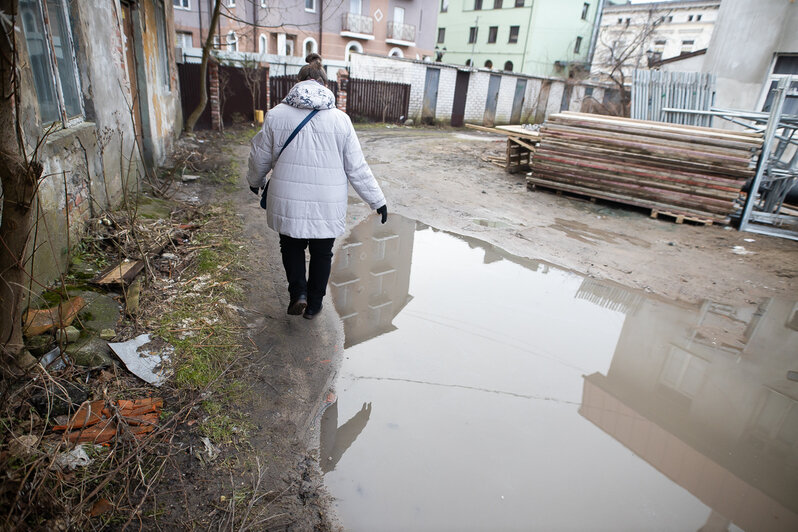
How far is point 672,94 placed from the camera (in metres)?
9.16

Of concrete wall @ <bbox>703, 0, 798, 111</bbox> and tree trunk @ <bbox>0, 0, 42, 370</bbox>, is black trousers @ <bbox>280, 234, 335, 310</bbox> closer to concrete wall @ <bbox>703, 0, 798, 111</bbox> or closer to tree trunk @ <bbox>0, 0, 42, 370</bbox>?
tree trunk @ <bbox>0, 0, 42, 370</bbox>

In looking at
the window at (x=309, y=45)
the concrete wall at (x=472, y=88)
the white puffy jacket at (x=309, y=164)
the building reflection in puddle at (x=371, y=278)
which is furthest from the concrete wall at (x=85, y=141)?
the window at (x=309, y=45)

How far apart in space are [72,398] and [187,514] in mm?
913

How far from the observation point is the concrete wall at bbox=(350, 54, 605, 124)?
1838cm

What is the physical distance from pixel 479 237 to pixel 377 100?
14.1 metres

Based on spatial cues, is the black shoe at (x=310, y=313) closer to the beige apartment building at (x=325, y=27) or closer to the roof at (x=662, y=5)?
the beige apartment building at (x=325, y=27)

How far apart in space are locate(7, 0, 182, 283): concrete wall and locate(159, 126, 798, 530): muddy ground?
133 centimetres

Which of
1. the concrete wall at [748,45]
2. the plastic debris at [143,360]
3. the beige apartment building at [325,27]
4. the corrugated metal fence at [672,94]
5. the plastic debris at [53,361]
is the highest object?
the beige apartment building at [325,27]

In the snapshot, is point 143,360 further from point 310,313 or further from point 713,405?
point 713,405

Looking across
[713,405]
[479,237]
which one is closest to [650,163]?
[479,237]

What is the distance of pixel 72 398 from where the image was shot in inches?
89.1

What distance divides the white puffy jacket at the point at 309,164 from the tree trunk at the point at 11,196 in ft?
4.14

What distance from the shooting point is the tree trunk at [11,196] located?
1.70 metres

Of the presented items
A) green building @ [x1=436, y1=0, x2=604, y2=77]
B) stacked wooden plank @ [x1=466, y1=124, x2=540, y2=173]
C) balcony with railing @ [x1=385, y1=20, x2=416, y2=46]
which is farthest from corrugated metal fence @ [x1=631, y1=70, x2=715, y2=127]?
balcony with railing @ [x1=385, y1=20, x2=416, y2=46]
